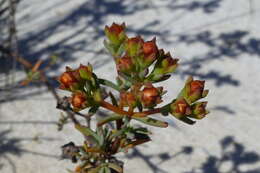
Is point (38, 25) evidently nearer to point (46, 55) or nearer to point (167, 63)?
point (46, 55)

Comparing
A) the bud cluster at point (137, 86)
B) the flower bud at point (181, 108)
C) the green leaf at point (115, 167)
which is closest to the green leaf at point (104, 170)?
the green leaf at point (115, 167)

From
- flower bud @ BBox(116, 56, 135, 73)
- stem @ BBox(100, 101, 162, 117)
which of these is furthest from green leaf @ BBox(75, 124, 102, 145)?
flower bud @ BBox(116, 56, 135, 73)

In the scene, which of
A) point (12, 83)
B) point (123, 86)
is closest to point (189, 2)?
point (12, 83)

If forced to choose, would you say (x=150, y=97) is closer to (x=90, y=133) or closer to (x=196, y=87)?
(x=196, y=87)

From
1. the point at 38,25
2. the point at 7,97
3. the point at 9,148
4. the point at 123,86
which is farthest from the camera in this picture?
the point at 38,25

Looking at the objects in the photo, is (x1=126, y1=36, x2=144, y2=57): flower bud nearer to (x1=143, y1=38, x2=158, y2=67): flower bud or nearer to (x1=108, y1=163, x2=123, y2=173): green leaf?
(x1=143, y1=38, x2=158, y2=67): flower bud

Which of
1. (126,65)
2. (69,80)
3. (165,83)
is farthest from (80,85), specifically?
(165,83)

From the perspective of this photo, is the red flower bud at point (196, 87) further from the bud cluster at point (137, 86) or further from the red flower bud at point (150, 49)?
the red flower bud at point (150, 49)
